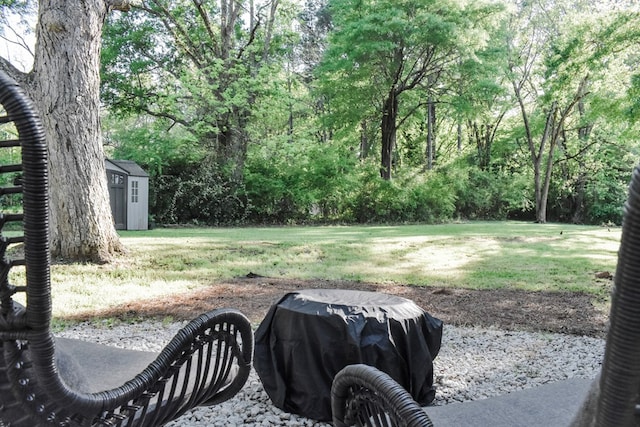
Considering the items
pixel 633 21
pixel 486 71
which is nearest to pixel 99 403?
pixel 633 21

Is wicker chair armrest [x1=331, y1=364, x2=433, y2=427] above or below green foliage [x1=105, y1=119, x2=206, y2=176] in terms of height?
below

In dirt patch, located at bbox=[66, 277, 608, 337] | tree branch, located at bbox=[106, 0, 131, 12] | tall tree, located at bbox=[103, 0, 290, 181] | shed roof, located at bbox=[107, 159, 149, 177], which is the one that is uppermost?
tall tree, located at bbox=[103, 0, 290, 181]

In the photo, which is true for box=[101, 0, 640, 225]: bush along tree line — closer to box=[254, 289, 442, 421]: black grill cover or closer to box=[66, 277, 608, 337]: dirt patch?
box=[66, 277, 608, 337]: dirt patch

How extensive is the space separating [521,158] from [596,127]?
332 cm

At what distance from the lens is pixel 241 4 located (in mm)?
15797

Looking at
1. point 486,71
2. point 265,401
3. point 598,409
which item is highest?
point 486,71

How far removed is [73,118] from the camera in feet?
19.1

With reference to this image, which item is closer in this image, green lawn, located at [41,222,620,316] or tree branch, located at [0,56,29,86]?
green lawn, located at [41,222,620,316]

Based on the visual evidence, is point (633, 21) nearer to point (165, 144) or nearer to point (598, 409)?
point (598, 409)

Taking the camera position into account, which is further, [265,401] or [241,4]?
[241,4]

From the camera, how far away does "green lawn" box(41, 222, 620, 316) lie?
5.33m

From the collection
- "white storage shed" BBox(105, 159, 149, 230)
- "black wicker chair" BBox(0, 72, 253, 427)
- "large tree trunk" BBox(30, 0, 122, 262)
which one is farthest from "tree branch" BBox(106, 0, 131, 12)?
"black wicker chair" BBox(0, 72, 253, 427)

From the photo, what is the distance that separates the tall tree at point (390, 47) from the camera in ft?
48.8

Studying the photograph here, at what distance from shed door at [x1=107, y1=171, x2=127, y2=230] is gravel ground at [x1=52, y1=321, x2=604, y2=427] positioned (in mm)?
8133
